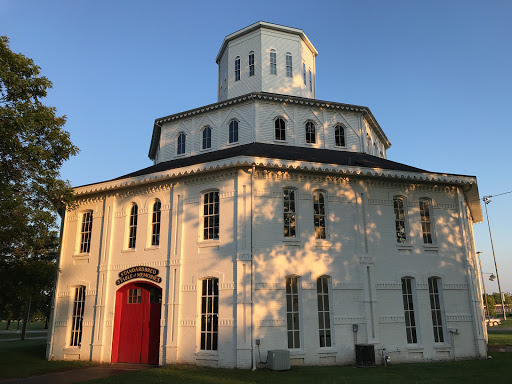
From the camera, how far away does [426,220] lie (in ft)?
61.2

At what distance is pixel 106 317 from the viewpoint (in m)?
17.6

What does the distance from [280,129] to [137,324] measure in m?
→ 11.9

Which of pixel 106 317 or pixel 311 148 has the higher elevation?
pixel 311 148

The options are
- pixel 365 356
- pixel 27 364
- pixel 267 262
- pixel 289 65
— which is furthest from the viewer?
pixel 289 65

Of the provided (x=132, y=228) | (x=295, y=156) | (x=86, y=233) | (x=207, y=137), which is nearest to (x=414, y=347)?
(x=295, y=156)

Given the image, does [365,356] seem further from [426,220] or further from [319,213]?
[426,220]

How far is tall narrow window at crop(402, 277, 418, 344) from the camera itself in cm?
1667

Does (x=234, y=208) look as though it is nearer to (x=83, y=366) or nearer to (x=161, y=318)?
(x=161, y=318)

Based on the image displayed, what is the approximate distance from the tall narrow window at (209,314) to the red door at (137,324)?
8.19 feet

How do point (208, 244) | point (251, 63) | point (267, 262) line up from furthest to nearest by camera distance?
point (251, 63), point (208, 244), point (267, 262)

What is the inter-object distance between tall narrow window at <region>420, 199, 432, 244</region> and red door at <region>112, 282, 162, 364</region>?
1249cm

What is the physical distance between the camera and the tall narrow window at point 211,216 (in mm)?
16666

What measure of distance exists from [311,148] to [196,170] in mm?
6936

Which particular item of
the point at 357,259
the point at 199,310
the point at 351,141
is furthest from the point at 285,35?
the point at 199,310
